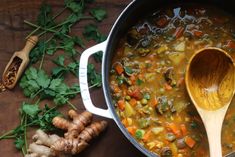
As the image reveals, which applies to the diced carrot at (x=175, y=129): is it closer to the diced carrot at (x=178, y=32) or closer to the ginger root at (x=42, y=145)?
the diced carrot at (x=178, y=32)

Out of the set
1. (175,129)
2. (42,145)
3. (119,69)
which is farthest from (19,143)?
Result: (175,129)

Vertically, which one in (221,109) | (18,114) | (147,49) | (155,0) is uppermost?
(155,0)

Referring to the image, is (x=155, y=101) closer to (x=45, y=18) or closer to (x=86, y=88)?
(x=86, y=88)

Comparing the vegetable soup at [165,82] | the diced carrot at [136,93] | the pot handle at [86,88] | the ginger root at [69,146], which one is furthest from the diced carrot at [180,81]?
the ginger root at [69,146]

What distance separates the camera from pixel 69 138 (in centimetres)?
215

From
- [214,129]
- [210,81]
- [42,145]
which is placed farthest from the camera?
[42,145]

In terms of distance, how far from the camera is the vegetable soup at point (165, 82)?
2.08 m

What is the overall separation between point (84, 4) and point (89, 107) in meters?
0.46

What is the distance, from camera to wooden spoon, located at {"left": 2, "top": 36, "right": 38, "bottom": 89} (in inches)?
87.5

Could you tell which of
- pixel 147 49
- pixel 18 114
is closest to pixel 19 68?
pixel 18 114

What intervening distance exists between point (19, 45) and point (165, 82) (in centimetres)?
56

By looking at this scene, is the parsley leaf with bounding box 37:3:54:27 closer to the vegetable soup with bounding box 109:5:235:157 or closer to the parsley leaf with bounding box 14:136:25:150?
the vegetable soup with bounding box 109:5:235:157

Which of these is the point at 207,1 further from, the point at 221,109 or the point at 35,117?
the point at 35,117

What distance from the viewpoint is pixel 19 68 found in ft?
7.30
